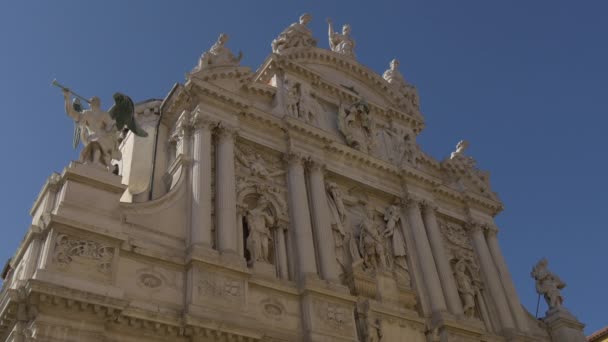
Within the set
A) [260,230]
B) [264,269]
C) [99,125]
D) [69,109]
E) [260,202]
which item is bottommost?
[264,269]

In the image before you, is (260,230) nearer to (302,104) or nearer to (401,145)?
(302,104)

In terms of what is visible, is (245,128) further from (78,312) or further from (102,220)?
(78,312)

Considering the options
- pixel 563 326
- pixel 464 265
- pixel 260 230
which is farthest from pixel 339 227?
pixel 563 326

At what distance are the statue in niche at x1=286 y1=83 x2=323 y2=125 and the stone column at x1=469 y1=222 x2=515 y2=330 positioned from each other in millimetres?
5080

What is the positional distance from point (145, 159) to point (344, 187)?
445 centimetres

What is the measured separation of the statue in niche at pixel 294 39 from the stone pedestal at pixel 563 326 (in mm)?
9114

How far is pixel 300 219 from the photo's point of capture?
41.3ft

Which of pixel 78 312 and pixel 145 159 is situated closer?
pixel 78 312

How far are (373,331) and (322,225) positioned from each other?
7.68 feet

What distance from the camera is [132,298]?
369 inches

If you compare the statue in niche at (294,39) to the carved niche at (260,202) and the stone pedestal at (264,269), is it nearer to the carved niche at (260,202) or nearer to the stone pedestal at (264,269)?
the carved niche at (260,202)

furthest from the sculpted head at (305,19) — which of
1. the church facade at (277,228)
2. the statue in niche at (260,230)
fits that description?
the statue in niche at (260,230)

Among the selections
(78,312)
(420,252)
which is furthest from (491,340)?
(78,312)

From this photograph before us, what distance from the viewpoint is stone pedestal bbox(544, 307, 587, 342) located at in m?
15.4
